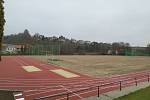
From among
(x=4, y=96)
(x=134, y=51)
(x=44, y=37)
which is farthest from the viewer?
(x=44, y=37)

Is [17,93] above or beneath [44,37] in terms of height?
beneath

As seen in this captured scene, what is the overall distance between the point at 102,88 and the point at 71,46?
85.2 meters

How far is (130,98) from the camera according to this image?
15.7 metres

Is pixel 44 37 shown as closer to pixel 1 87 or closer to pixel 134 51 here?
pixel 134 51

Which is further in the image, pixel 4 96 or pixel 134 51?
pixel 134 51

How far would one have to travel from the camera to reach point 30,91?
20.8 meters

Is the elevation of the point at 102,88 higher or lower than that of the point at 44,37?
lower

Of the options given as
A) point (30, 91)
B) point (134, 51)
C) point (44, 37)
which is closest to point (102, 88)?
point (30, 91)

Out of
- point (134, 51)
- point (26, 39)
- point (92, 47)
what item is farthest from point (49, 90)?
point (26, 39)

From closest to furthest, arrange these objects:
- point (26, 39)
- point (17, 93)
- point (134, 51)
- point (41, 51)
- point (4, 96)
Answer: point (4, 96) → point (17, 93) → point (41, 51) → point (134, 51) → point (26, 39)

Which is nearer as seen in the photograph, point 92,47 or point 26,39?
point 92,47

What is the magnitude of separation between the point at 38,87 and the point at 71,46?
8369 cm

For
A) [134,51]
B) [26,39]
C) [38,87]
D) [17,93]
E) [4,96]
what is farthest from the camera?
[26,39]

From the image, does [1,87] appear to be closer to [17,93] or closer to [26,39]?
[17,93]
